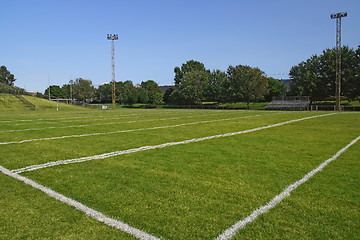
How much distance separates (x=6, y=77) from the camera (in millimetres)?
114000

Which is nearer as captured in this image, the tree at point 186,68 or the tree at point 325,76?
the tree at point 325,76

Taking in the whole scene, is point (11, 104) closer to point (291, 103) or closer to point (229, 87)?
point (229, 87)

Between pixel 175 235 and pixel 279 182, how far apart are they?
2.27 metres

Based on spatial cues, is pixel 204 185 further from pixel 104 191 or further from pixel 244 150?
pixel 244 150

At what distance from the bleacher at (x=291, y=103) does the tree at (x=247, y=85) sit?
4.73m

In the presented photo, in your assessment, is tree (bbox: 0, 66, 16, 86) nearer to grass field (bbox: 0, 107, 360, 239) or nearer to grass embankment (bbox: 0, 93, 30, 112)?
grass embankment (bbox: 0, 93, 30, 112)

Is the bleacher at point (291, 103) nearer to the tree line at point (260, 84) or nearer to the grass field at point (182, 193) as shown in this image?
the tree line at point (260, 84)

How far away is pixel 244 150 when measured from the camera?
22.0 feet

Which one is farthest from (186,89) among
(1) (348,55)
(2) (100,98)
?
(2) (100,98)

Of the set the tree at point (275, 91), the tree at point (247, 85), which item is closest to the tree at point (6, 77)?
the tree at point (247, 85)

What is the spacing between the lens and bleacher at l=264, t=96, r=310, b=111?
1727 inches

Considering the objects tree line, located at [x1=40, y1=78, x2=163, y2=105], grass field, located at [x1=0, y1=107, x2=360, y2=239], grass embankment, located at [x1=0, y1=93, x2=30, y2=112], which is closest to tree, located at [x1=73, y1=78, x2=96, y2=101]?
tree line, located at [x1=40, y1=78, x2=163, y2=105]

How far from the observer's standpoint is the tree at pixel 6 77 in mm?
111713

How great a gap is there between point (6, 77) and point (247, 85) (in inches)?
4380
